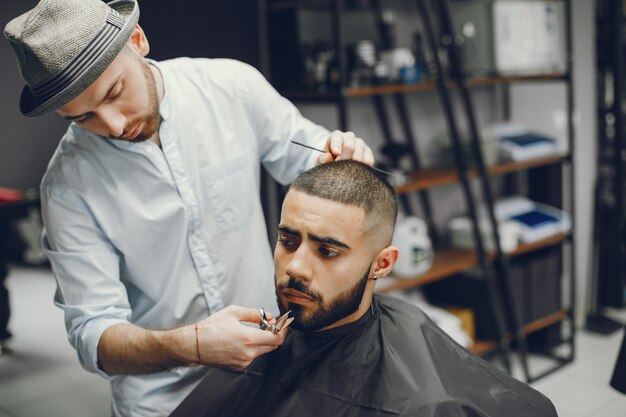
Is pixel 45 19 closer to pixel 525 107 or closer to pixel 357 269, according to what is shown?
pixel 357 269

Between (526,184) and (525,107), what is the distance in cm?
48

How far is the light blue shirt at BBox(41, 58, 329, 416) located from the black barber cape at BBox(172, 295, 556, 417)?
0.53 ft

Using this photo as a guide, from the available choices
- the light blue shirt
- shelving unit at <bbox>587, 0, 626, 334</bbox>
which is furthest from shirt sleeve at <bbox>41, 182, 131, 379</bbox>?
shelving unit at <bbox>587, 0, 626, 334</bbox>

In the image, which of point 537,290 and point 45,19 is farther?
point 537,290

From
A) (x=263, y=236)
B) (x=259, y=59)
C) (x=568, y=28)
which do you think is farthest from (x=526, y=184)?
(x=263, y=236)

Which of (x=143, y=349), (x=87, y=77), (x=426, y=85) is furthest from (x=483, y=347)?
(x=87, y=77)

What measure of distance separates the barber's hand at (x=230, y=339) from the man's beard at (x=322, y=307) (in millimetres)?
171

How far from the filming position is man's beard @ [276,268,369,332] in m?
1.49

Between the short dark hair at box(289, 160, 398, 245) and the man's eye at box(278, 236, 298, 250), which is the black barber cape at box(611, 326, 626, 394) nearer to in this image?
the short dark hair at box(289, 160, 398, 245)

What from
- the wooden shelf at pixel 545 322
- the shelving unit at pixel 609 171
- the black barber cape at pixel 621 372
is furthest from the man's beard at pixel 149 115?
the shelving unit at pixel 609 171

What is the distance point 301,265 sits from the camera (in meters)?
1.46

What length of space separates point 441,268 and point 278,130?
69.9 inches

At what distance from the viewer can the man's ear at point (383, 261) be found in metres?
1.58

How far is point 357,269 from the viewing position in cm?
153
